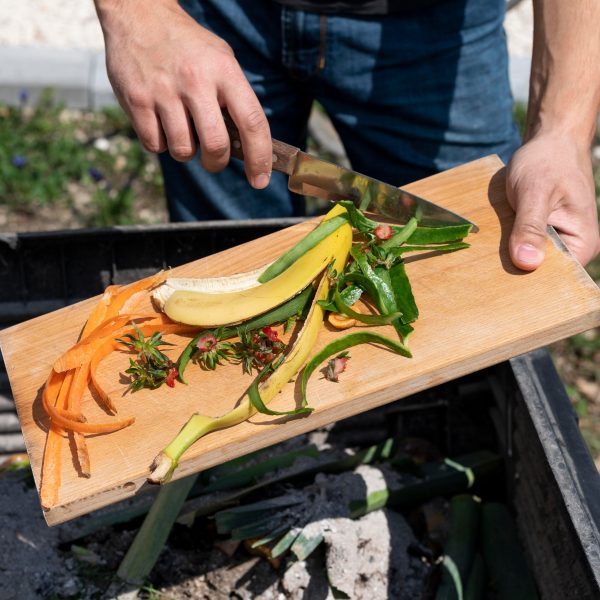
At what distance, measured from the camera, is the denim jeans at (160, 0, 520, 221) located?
3238 mm

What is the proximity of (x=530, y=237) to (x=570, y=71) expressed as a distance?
0.61 metres

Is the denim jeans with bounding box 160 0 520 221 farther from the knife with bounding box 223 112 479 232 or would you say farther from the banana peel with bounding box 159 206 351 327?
the banana peel with bounding box 159 206 351 327

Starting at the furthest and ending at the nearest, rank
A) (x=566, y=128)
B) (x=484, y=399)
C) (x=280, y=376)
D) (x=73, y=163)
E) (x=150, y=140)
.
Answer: (x=73, y=163) < (x=484, y=399) < (x=566, y=128) < (x=150, y=140) < (x=280, y=376)

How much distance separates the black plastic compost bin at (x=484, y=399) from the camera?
2395 mm

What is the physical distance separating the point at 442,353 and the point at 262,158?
73 cm

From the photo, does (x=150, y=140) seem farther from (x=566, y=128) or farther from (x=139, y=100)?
(x=566, y=128)

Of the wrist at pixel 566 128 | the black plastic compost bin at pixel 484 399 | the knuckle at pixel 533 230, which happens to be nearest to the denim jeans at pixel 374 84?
the black plastic compost bin at pixel 484 399

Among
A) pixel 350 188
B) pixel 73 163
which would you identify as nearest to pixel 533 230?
pixel 350 188

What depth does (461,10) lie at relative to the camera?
3.25 meters

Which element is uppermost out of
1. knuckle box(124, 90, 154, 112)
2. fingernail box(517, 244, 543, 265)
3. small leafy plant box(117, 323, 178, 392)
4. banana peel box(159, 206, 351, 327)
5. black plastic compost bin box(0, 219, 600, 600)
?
knuckle box(124, 90, 154, 112)

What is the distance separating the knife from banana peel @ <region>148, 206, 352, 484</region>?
135mm

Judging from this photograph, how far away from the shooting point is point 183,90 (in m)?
2.37

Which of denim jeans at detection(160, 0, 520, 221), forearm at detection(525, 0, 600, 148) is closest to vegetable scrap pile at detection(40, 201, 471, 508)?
forearm at detection(525, 0, 600, 148)

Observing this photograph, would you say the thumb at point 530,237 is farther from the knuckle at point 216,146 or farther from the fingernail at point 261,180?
the knuckle at point 216,146
